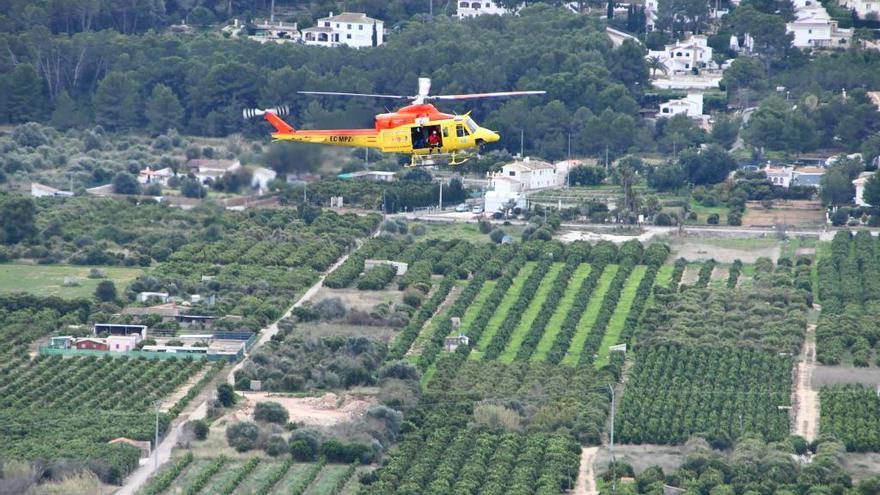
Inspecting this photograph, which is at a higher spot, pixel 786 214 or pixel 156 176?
pixel 156 176

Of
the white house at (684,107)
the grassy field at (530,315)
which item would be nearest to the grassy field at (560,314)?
the grassy field at (530,315)

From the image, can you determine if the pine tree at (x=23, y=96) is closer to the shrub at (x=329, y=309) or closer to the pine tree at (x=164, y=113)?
the pine tree at (x=164, y=113)

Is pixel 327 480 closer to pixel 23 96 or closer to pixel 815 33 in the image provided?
pixel 23 96

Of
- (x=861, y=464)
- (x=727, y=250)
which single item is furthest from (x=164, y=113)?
(x=861, y=464)

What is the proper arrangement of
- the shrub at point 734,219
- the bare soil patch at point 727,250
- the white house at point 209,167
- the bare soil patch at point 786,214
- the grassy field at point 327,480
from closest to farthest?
the grassy field at point 327,480 < the bare soil patch at point 727,250 < the shrub at point 734,219 < the bare soil patch at point 786,214 < the white house at point 209,167

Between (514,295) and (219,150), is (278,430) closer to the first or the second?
(514,295)

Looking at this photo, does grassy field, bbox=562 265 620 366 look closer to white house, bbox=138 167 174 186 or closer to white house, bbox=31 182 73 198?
white house, bbox=138 167 174 186
